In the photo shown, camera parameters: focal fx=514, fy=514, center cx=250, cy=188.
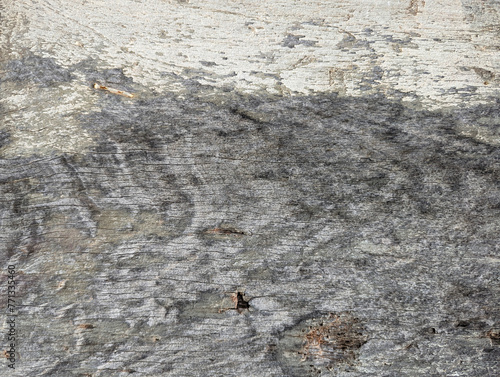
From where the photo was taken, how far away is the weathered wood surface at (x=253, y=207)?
0.84 metres

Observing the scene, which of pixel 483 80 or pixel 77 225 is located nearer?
pixel 77 225

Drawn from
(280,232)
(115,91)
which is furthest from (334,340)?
(115,91)

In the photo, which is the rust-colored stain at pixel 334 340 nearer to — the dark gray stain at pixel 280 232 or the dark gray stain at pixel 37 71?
the dark gray stain at pixel 280 232

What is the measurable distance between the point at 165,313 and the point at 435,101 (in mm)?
686

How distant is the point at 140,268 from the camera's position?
88 centimetres

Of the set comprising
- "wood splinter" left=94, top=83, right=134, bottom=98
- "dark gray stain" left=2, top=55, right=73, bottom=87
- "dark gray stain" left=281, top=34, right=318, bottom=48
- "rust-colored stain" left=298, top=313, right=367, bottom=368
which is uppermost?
"dark gray stain" left=281, top=34, right=318, bottom=48

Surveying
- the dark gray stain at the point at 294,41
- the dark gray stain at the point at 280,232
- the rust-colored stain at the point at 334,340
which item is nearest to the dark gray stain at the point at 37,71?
the dark gray stain at the point at 280,232

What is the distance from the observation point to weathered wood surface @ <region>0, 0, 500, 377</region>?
84 cm

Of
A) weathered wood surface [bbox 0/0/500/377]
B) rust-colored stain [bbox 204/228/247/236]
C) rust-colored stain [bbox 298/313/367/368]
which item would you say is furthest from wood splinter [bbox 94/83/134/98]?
rust-colored stain [bbox 298/313/367/368]

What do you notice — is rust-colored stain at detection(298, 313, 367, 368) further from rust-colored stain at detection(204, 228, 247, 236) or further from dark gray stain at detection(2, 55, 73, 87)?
dark gray stain at detection(2, 55, 73, 87)

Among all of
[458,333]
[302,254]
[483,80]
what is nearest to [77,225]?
[302,254]

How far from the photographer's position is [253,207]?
0.92 metres

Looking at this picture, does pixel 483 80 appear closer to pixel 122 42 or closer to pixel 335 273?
pixel 335 273

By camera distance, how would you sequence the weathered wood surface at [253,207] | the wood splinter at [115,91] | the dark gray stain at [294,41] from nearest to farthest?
the weathered wood surface at [253,207]
the wood splinter at [115,91]
the dark gray stain at [294,41]
